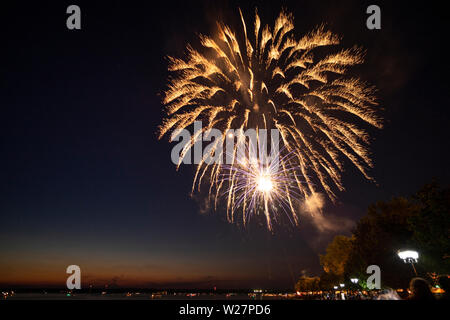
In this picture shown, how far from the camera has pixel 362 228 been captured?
1742 inches

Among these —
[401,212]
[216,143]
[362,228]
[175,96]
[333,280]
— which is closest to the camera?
[175,96]

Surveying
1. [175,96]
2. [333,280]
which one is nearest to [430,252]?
[175,96]

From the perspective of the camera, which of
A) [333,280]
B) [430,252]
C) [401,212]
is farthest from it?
[333,280]
